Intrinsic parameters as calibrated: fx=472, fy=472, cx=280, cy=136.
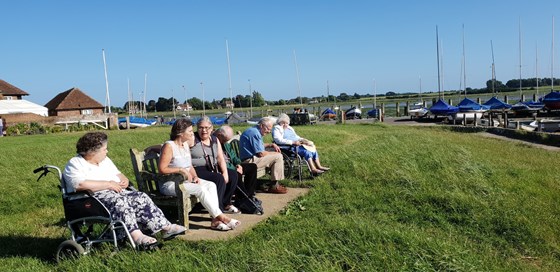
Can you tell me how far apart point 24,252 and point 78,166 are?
128 cm

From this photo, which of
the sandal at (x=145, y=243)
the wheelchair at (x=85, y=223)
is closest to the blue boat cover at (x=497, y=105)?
the sandal at (x=145, y=243)

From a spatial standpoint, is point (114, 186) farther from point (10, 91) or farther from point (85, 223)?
point (10, 91)

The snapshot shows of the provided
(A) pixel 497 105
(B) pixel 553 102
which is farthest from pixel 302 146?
(A) pixel 497 105

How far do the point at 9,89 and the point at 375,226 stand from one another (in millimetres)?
54007

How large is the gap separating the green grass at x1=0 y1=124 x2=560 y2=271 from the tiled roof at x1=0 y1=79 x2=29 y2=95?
46.0 metres

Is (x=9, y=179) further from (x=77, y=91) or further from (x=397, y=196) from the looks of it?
(x=77, y=91)

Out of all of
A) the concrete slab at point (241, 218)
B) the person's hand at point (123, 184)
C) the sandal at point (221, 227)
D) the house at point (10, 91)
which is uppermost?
the house at point (10, 91)

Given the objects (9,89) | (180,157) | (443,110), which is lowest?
(443,110)

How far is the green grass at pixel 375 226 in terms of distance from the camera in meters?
3.93

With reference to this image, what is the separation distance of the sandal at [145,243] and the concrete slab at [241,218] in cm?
54

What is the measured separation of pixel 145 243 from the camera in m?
4.30

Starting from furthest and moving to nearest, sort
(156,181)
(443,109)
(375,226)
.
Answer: (443,109), (156,181), (375,226)

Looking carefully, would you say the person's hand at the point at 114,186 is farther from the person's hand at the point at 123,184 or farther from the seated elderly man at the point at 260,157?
the seated elderly man at the point at 260,157

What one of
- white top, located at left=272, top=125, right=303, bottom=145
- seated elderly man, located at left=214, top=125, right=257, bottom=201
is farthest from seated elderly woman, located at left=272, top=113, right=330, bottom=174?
seated elderly man, located at left=214, top=125, right=257, bottom=201
